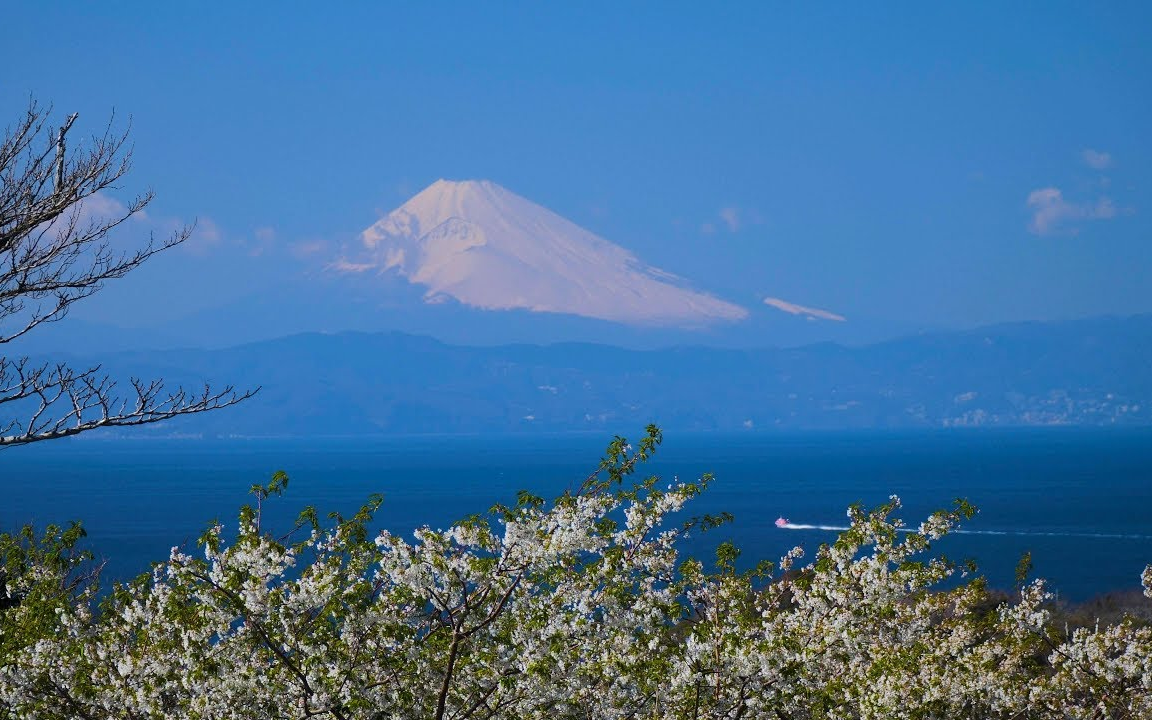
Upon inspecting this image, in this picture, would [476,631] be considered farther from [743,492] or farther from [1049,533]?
[743,492]

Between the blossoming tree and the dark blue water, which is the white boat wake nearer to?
the dark blue water

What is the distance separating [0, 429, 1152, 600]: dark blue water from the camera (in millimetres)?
63594

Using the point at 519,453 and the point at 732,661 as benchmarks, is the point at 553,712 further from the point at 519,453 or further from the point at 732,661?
the point at 519,453

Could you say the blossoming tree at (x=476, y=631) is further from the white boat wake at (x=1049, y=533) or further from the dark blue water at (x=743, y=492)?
the white boat wake at (x=1049, y=533)

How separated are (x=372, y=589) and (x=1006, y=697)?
15.8 feet

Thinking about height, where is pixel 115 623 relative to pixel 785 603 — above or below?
above

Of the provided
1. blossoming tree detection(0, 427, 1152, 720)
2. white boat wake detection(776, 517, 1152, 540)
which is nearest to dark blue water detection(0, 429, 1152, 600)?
white boat wake detection(776, 517, 1152, 540)

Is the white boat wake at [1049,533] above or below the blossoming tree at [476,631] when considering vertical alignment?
below

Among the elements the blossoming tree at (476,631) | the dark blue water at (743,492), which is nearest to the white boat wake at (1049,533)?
the dark blue water at (743,492)

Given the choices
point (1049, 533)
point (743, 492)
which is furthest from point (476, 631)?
point (743, 492)

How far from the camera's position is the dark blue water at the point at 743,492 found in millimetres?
63594

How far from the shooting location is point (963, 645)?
10.8 metres

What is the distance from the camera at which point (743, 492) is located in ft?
342

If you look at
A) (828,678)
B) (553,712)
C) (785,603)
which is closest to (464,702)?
(553,712)
